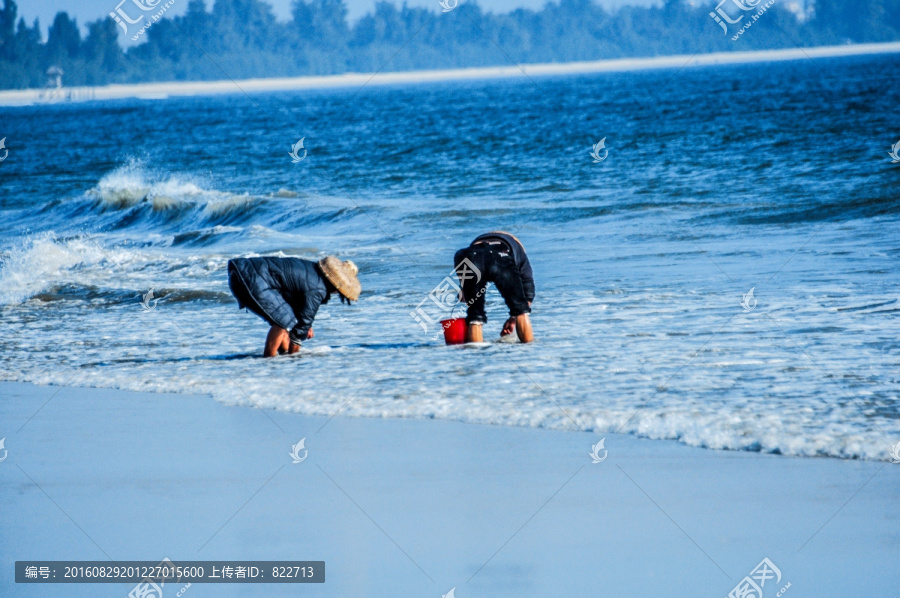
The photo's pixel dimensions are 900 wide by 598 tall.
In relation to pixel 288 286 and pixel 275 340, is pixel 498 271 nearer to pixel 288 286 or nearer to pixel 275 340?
pixel 288 286

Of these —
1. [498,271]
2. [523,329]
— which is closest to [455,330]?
[523,329]

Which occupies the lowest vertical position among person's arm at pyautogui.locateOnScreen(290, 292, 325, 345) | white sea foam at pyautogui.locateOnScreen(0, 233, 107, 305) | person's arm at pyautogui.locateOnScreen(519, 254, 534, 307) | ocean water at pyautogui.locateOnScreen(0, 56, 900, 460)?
white sea foam at pyautogui.locateOnScreen(0, 233, 107, 305)

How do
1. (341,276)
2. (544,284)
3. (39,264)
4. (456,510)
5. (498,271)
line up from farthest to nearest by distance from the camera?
(39,264) → (544,284) → (498,271) → (341,276) → (456,510)

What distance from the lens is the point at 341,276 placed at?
6961 mm

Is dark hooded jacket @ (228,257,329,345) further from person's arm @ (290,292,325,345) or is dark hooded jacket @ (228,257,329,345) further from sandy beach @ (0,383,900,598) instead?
sandy beach @ (0,383,900,598)

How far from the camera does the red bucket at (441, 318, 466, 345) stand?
7.71m

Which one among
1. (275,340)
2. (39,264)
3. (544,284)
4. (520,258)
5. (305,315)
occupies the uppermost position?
(520,258)

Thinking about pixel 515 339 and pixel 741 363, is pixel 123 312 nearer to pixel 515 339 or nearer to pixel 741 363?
pixel 515 339

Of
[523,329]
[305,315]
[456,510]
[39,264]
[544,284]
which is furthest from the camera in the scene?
[39,264]

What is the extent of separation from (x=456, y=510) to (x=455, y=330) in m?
3.63

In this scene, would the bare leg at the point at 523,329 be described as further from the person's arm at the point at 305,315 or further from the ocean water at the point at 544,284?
the person's arm at the point at 305,315

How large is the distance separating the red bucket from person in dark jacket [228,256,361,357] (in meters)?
0.98

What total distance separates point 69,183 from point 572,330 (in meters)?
25.7

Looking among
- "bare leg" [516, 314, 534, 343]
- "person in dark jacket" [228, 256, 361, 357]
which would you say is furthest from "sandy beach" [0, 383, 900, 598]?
"bare leg" [516, 314, 534, 343]
